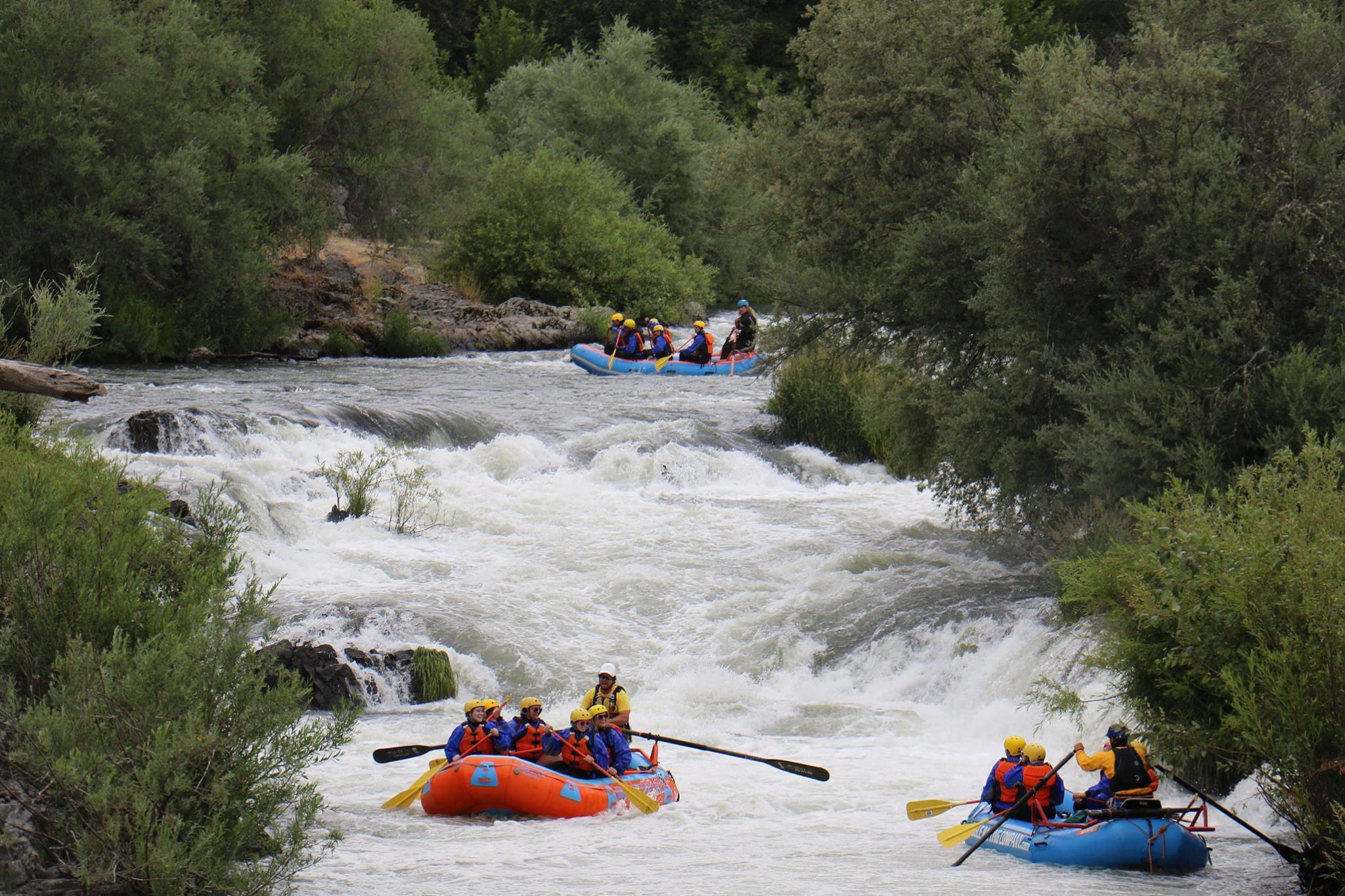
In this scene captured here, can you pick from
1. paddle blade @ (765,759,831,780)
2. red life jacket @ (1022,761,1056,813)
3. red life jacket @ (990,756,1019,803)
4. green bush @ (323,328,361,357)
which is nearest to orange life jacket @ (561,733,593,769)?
paddle blade @ (765,759,831,780)

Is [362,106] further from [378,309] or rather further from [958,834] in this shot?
[958,834]

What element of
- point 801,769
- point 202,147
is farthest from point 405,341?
point 801,769

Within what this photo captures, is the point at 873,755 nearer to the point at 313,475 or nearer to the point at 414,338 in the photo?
the point at 313,475

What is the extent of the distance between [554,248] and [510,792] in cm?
2405

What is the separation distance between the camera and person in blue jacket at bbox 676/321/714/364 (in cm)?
2492

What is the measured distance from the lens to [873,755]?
971 cm

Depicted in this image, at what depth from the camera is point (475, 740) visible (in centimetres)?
860

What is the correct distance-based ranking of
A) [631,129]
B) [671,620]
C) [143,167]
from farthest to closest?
[631,129]
[143,167]
[671,620]

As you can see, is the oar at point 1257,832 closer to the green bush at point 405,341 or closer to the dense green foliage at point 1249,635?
the dense green foliage at point 1249,635

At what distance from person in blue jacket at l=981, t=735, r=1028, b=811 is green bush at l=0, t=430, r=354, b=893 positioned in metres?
3.56

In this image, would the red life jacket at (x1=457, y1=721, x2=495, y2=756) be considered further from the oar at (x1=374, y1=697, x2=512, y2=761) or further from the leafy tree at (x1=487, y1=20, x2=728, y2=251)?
the leafy tree at (x1=487, y1=20, x2=728, y2=251)

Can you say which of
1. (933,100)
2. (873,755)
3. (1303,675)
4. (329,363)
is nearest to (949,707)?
(873,755)

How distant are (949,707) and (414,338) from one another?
680 inches

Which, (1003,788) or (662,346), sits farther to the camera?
(662,346)
